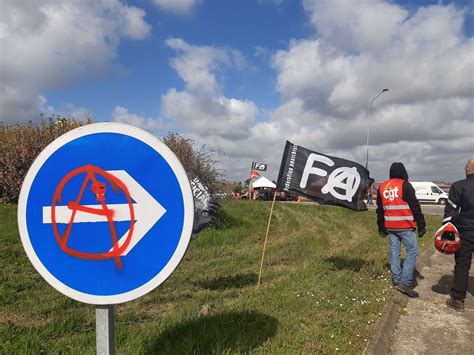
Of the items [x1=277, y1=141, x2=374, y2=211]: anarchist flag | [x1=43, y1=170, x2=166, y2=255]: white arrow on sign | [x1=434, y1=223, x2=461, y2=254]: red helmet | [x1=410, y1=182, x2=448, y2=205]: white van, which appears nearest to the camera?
[x1=43, y1=170, x2=166, y2=255]: white arrow on sign

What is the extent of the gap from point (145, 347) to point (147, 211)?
215 cm

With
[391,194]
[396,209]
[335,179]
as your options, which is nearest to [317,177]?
[335,179]

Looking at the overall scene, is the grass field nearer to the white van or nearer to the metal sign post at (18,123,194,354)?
the metal sign post at (18,123,194,354)

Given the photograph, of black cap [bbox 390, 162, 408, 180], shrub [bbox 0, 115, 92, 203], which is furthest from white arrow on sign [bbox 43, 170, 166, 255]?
shrub [bbox 0, 115, 92, 203]

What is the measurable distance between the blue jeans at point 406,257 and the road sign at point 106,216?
16.5 ft

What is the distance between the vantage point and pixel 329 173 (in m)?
6.57

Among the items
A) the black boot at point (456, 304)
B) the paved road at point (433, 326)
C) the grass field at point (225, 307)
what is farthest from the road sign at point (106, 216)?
the black boot at point (456, 304)

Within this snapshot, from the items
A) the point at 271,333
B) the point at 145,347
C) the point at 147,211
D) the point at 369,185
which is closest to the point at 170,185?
the point at 147,211

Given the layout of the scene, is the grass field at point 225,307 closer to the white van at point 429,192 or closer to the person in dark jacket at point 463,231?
the person in dark jacket at point 463,231

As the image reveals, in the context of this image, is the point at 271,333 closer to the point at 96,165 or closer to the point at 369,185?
the point at 96,165

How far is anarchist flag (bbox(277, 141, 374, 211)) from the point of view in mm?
6488

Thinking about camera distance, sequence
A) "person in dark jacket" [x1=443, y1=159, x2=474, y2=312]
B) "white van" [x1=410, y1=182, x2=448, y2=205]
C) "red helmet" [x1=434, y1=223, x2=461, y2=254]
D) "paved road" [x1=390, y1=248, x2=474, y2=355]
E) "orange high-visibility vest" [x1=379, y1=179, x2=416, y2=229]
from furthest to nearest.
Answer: "white van" [x1=410, y1=182, x2=448, y2=205] < "orange high-visibility vest" [x1=379, y1=179, x2=416, y2=229] < "red helmet" [x1=434, y1=223, x2=461, y2=254] < "person in dark jacket" [x1=443, y1=159, x2=474, y2=312] < "paved road" [x1=390, y1=248, x2=474, y2=355]

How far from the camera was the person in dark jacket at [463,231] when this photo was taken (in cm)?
507

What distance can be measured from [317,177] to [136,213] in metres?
5.23
